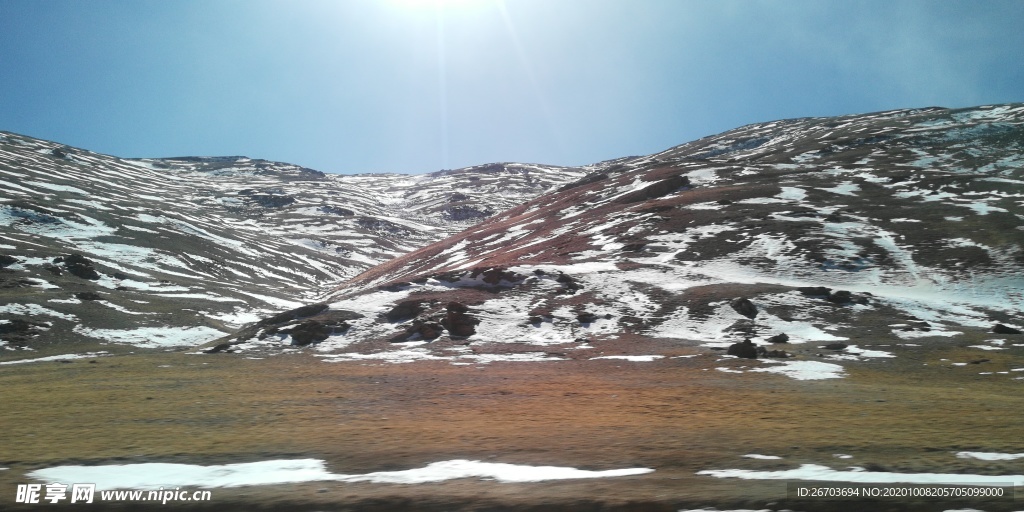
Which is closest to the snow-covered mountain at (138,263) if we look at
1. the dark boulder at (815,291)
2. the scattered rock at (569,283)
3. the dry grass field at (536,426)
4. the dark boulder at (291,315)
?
the dark boulder at (291,315)

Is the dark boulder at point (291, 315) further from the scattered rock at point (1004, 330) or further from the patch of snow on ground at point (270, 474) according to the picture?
the scattered rock at point (1004, 330)

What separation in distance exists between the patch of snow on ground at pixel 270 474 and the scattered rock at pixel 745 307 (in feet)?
140

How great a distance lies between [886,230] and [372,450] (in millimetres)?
80192

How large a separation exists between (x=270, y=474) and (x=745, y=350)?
35863mm

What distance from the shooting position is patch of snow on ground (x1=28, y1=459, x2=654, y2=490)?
14688 millimetres

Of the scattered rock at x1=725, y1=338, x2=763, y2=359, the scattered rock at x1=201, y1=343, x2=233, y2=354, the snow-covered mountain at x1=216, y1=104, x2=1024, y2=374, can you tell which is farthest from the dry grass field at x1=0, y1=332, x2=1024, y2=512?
the scattered rock at x1=201, y1=343, x2=233, y2=354

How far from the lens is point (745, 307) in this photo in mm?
54188

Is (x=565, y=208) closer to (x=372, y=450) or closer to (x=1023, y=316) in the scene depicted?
(x=1023, y=316)

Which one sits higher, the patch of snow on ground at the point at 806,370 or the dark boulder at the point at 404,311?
the dark boulder at the point at 404,311

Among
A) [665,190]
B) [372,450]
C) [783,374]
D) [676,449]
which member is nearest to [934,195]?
[665,190]

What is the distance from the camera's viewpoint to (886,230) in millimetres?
75062

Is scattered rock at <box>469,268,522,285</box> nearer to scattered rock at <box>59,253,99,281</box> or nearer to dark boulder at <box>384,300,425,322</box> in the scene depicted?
dark boulder at <box>384,300,425,322</box>

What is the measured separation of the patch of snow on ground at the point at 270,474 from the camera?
14.7m

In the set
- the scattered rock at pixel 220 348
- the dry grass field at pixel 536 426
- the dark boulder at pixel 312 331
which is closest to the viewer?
the dry grass field at pixel 536 426
